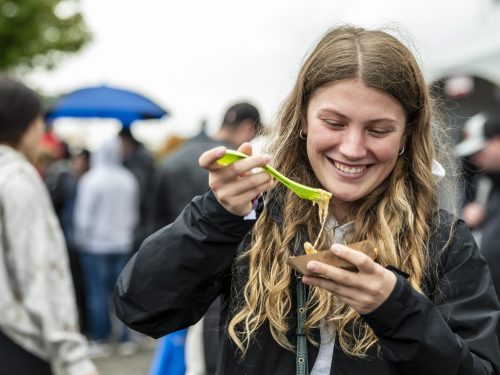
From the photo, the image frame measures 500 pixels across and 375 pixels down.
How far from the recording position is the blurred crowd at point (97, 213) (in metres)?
3.06

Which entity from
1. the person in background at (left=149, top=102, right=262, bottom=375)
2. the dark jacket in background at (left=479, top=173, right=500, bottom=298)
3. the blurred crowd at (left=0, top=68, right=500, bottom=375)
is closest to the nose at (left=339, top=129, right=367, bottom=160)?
the blurred crowd at (left=0, top=68, right=500, bottom=375)

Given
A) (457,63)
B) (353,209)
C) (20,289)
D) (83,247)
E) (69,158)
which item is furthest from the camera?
(69,158)

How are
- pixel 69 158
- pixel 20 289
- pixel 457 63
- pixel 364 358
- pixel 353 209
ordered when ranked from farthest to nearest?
pixel 69 158, pixel 457 63, pixel 20 289, pixel 353 209, pixel 364 358

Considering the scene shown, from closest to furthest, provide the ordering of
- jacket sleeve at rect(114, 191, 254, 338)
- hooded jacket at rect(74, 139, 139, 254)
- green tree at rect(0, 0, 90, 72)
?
jacket sleeve at rect(114, 191, 254, 338) < hooded jacket at rect(74, 139, 139, 254) < green tree at rect(0, 0, 90, 72)

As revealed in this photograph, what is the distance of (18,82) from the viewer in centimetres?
349

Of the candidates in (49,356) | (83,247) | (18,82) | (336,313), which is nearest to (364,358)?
(336,313)

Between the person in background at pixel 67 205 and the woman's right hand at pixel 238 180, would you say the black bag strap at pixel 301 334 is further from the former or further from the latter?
the person in background at pixel 67 205

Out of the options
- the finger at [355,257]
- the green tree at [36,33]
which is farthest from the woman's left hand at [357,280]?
the green tree at [36,33]

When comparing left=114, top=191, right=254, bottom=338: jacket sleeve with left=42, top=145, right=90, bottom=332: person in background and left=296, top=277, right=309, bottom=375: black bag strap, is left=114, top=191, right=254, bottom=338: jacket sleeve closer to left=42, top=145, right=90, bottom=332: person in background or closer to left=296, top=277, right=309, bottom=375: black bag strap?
left=296, top=277, right=309, bottom=375: black bag strap

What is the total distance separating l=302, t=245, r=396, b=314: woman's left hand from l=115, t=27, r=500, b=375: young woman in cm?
3

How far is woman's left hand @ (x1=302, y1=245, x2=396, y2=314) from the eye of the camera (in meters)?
1.60

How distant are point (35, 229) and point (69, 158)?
7.25 metres

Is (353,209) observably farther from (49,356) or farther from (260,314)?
(49,356)

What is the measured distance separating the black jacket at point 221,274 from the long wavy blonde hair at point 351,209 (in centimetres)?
4
